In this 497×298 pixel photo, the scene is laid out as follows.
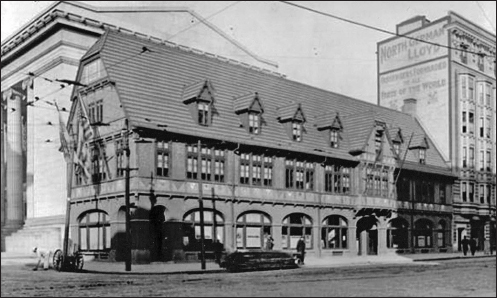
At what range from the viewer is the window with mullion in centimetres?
2128

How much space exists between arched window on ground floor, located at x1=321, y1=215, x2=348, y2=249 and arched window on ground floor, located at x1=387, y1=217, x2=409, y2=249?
5.43 m

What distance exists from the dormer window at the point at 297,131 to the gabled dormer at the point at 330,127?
77.2 inches

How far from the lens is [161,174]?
2178 cm

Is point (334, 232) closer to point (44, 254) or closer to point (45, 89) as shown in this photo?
point (44, 254)

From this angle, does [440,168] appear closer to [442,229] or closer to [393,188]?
[442,229]

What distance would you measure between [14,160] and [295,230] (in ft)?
50.2

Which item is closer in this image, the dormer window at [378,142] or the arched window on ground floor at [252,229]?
the arched window on ground floor at [252,229]

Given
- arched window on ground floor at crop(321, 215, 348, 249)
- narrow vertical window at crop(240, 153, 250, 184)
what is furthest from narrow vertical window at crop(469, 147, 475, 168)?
narrow vertical window at crop(240, 153, 250, 184)

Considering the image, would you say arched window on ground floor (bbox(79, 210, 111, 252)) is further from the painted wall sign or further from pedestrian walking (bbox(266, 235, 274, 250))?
the painted wall sign

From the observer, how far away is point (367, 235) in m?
34.8

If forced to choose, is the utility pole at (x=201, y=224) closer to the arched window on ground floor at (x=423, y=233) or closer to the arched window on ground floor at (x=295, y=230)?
the arched window on ground floor at (x=295, y=230)

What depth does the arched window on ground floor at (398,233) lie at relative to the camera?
1455 inches

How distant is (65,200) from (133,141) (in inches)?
155

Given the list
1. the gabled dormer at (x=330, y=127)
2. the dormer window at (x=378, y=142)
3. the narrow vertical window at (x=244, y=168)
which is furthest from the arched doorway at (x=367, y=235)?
the narrow vertical window at (x=244, y=168)
